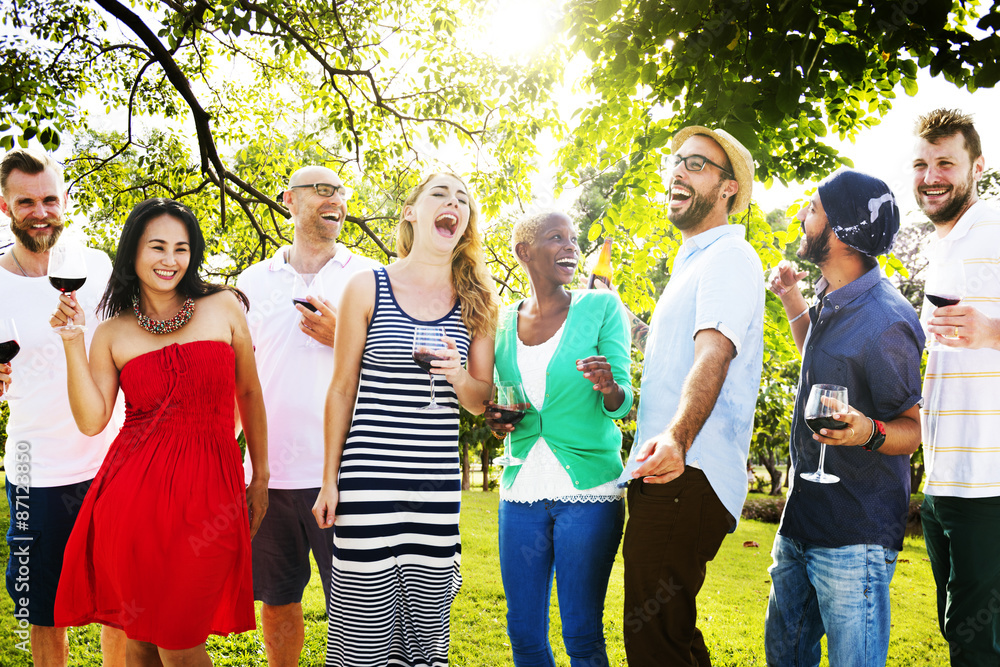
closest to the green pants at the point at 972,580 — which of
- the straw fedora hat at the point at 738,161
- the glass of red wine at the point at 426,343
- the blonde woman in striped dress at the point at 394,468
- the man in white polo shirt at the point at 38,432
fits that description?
the straw fedora hat at the point at 738,161

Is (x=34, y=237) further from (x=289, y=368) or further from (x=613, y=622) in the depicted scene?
(x=613, y=622)

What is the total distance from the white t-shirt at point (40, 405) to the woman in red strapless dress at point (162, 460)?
0.76 metres

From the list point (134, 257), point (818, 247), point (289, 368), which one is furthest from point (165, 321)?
point (818, 247)

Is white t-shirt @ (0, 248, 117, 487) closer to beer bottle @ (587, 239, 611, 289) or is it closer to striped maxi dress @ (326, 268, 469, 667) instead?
striped maxi dress @ (326, 268, 469, 667)

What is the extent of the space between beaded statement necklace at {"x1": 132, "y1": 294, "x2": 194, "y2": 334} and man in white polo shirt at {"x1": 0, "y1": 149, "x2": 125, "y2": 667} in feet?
2.87

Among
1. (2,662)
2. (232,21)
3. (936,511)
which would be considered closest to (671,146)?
(936,511)

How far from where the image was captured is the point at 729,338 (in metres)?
2.26

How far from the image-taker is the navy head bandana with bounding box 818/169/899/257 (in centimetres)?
269

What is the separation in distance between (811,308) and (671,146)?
37.0 inches

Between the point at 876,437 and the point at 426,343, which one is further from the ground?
the point at 426,343

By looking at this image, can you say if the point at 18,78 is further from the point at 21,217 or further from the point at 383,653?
the point at 383,653

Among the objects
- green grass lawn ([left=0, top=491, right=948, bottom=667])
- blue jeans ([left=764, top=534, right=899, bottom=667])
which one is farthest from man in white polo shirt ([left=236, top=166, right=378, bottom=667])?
blue jeans ([left=764, top=534, right=899, bottom=667])

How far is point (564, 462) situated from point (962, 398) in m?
1.70

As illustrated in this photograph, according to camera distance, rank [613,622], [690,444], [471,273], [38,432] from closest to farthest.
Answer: [690,444]
[471,273]
[38,432]
[613,622]
